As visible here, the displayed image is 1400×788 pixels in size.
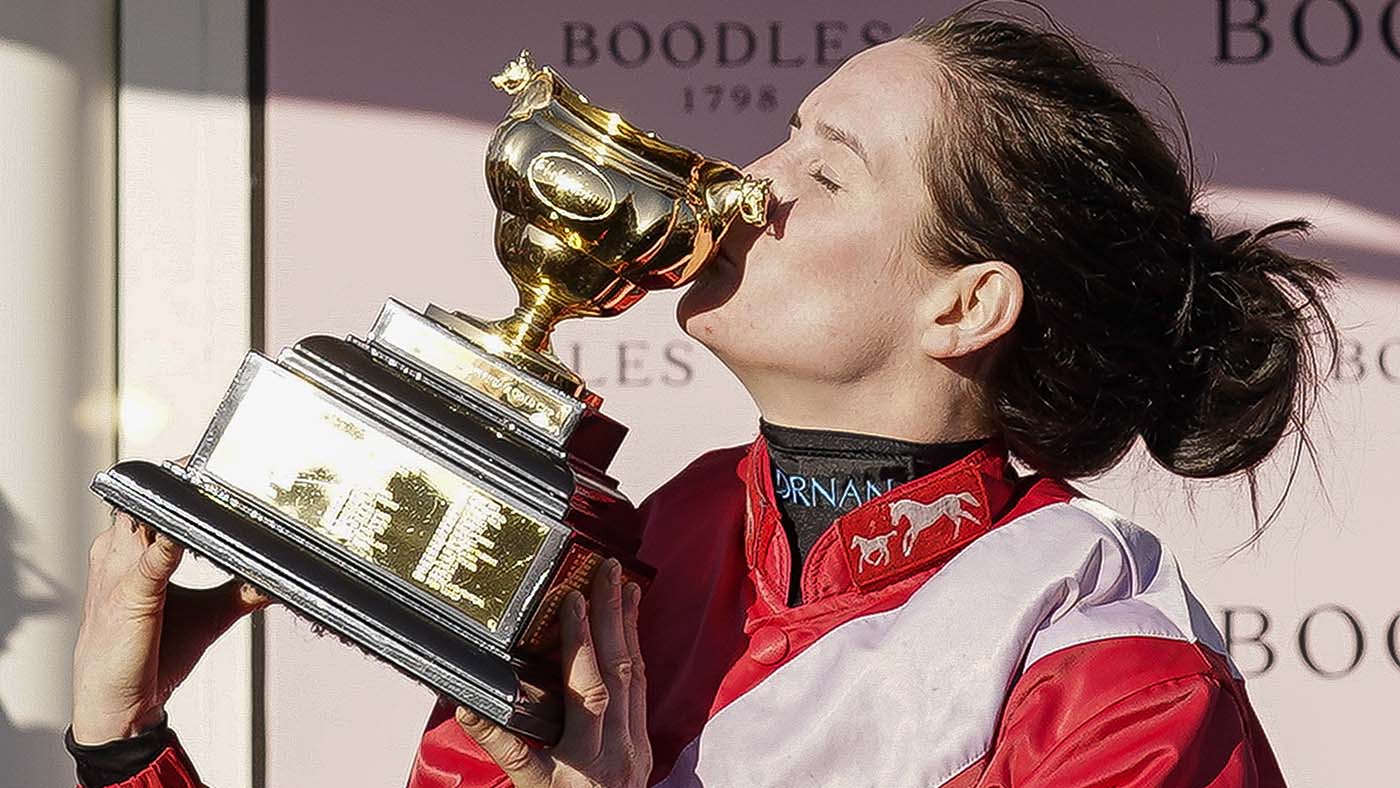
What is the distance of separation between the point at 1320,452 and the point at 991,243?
3.33 ft

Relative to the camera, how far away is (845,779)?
1.46 meters

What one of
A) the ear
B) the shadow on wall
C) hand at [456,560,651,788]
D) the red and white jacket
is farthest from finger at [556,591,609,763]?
the shadow on wall

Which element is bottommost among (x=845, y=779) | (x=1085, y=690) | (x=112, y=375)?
(x=112, y=375)

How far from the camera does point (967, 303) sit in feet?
5.15

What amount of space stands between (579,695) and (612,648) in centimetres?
5

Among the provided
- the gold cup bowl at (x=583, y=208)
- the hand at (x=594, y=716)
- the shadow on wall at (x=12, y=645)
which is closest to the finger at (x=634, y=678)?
the hand at (x=594, y=716)

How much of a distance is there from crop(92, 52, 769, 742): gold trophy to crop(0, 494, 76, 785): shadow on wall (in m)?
1.15

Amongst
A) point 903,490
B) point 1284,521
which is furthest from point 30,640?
point 1284,521

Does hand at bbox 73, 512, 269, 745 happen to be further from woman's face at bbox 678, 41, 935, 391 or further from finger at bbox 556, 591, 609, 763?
woman's face at bbox 678, 41, 935, 391

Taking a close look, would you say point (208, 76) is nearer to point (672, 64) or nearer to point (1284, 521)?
point (672, 64)

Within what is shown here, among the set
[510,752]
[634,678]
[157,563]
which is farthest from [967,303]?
[157,563]

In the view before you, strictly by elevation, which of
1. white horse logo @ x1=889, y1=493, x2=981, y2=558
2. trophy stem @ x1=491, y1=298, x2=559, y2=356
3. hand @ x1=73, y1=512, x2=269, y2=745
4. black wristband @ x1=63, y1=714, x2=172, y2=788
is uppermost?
trophy stem @ x1=491, y1=298, x2=559, y2=356

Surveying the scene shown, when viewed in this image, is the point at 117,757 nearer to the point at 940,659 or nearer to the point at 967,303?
the point at 940,659

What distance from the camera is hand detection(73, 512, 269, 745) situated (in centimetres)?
148
